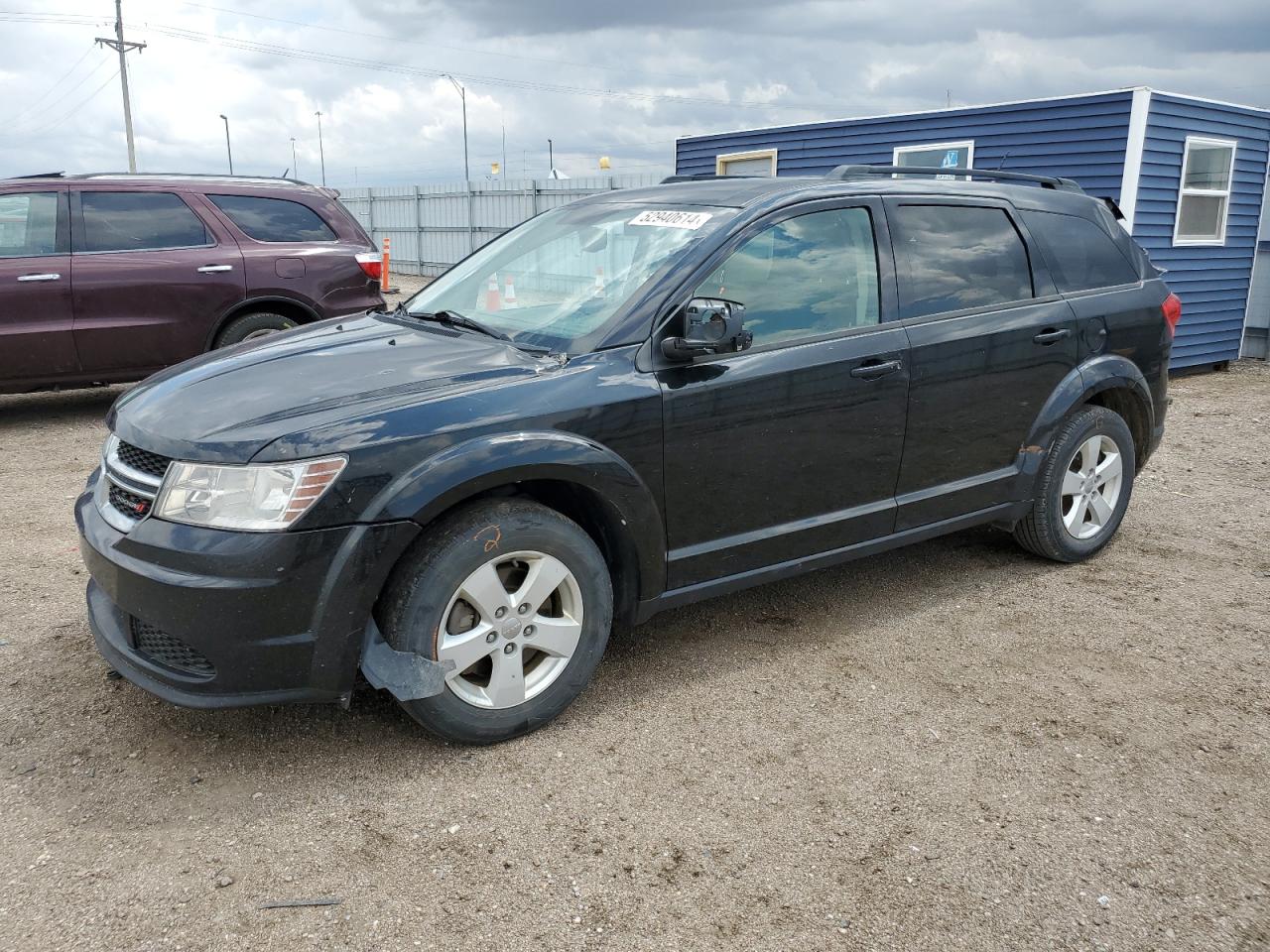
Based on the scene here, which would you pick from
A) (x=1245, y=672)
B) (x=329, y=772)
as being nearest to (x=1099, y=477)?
(x=1245, y=672)

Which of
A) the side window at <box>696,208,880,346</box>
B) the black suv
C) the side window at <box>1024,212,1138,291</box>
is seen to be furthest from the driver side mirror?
the side window at <box>1024,212,1138,291</box>

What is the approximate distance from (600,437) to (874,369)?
1209mm

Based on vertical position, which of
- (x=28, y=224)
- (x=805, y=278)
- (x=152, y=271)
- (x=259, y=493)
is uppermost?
(x=28, y=224)

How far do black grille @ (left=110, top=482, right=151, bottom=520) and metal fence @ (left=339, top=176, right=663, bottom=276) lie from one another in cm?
1586

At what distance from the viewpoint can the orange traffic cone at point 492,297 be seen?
404 centimetres

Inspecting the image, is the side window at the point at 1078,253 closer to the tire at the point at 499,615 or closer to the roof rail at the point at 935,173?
the roof rail at the point at 935,173

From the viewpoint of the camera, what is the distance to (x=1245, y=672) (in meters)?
3.90

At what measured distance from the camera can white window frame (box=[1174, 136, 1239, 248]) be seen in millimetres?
10836

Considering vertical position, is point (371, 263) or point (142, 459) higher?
point (371, 263)

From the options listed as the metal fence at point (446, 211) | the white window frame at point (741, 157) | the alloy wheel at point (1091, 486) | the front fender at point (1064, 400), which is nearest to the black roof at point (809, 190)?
the front fender at point (1064, 400)

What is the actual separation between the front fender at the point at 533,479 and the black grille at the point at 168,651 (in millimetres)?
657

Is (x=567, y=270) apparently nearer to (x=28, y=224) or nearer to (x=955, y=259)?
(x=955, y=259)

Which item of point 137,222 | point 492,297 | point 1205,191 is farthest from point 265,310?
point 1205,191

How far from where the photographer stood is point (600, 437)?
3316 millimetres
